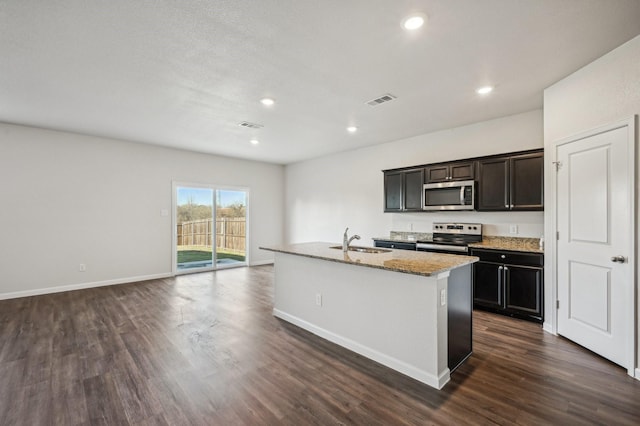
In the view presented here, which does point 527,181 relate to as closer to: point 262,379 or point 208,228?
point 262,379

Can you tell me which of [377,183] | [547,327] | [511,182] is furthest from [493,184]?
[377,183]

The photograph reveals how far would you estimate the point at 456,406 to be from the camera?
6.76 ft

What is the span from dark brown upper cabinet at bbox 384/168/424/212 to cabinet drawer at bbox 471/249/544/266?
1.30 meters

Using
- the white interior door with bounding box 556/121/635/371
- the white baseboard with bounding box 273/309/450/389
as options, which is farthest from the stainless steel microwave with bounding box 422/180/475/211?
the white baseboard with bounding box 273/309/450/389

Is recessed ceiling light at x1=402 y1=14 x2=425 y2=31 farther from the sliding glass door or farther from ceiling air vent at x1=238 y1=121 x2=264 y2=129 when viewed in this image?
the sliding glass door

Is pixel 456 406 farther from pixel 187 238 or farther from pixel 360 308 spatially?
pixel 187 238

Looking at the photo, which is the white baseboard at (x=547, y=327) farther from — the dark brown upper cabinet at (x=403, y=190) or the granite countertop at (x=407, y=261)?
the dark brown upper cabinet at (x=403, y=190)

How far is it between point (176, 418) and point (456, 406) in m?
1.89

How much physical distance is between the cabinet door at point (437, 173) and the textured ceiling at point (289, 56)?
73 cm

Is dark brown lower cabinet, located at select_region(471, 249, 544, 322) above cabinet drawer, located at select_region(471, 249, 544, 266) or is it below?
below

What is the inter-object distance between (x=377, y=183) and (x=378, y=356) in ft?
12.9

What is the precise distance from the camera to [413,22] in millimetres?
2191

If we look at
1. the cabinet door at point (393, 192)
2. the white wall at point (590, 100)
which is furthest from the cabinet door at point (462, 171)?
the white wall at point (590, 100)

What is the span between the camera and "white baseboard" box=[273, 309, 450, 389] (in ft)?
7.60
